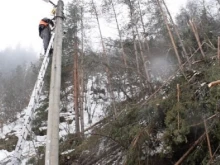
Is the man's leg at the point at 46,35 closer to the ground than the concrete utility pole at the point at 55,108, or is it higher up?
higher up

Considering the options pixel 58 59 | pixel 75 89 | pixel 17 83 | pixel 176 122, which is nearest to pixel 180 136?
pixel 176 122

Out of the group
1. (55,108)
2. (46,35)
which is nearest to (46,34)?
(46,35)

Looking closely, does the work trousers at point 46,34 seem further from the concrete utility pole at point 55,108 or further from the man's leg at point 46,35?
the concrete utility pole at point 55,108

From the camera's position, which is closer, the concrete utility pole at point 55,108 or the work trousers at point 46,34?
the concrete utility pole at point 55,108

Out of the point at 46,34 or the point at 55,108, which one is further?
the point at 46,34

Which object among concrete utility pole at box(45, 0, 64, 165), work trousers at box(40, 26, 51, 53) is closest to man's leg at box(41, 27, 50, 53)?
work trousers at box(40, 26, 51, 53)

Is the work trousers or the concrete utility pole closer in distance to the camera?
the concrete utility pole

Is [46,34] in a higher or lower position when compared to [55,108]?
higher

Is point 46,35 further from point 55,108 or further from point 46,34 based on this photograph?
point 55,108

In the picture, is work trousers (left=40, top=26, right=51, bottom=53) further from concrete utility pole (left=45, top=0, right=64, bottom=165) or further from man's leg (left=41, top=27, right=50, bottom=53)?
concrete utility pole (left=45, top=0, right=64, bottom=165)

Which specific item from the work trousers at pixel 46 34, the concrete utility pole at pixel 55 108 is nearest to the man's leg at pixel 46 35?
the work trousers at pixel 46 34

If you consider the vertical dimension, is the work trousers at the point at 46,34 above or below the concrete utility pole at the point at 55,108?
above

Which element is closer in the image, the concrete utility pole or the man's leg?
the concrete utility pole

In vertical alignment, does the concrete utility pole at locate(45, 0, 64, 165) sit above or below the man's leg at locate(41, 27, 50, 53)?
below
